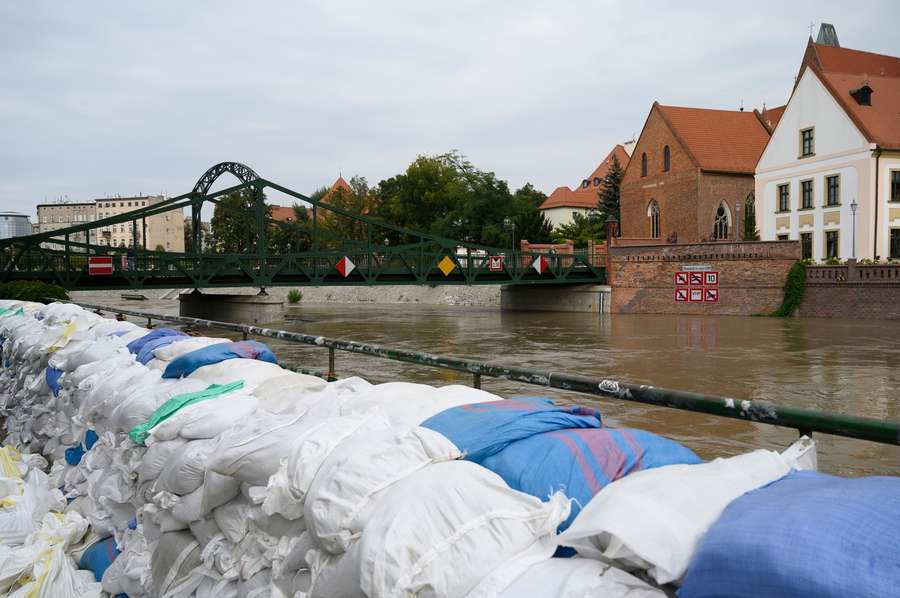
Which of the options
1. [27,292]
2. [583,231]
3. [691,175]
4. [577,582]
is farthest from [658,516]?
[583,231]

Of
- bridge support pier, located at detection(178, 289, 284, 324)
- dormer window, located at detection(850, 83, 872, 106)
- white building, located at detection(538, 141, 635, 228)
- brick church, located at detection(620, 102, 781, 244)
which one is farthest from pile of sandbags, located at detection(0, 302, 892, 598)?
white building, located at detection(538, 141, 635, 228)

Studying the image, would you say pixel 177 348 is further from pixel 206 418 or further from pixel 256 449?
pixel 256 449

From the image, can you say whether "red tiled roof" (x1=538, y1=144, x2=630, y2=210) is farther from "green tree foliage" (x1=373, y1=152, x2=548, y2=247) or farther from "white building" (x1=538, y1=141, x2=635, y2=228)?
"green tree foliage" (x1=373, y1=152, x2=548, y2=247)

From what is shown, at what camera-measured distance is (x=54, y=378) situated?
18.1ft

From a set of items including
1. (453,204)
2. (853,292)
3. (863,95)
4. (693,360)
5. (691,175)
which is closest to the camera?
(693,360)

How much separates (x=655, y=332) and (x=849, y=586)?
79.7ft

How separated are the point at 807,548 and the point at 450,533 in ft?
2.45

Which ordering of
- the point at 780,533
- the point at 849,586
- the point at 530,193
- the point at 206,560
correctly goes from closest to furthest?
1. the point at 849,586
2. the point at 780,533
3. the point at 206,560
4. the point at 530,193

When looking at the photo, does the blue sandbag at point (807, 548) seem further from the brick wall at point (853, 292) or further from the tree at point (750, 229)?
the tree at point (750, 229)

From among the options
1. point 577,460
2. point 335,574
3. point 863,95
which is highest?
point 863,95

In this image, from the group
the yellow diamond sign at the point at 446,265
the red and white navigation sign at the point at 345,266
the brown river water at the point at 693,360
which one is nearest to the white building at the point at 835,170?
the brown river water at the point at 693,360

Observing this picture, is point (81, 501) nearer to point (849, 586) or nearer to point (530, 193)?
point (849, 586)

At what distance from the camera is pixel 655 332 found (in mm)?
24562

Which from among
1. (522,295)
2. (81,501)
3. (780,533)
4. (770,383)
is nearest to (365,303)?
(522,295)
